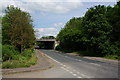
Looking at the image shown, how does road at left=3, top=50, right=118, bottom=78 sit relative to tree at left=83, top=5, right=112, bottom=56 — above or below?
below

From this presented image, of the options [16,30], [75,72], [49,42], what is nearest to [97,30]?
[16,30]

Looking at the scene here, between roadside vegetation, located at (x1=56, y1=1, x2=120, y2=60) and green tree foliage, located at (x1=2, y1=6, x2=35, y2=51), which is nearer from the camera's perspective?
green tree foliage, located at (x1=2, y1=6, x2=35, y2=51)

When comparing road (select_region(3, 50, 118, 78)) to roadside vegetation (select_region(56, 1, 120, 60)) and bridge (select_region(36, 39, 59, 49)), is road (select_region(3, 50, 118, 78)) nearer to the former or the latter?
roadside vegetation (select_region(56, 1, 120, 60))

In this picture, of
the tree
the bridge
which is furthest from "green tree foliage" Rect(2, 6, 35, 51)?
the bridge

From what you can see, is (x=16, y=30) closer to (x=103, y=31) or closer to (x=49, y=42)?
(x=103, y=31)

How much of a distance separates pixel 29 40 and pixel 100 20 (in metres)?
16.5

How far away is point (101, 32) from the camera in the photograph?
34125 mm

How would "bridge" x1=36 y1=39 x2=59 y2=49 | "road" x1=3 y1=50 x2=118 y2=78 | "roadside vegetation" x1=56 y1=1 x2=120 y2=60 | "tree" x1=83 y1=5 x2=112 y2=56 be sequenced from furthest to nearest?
"bridge" x1=36 y1=39 x2=59 y2=49, "tree" x1=83 y1=5 x2=112 y2=56, "roadside vegetation" x1=56 y1=1 x2=120 y2=60, "road" x1=3 y1=50 x2=118 y2=78

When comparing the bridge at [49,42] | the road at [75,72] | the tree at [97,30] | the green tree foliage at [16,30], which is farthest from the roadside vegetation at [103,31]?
the bridge at [49,42]

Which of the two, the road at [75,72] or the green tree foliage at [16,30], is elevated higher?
the green tree foliage at [16,30]

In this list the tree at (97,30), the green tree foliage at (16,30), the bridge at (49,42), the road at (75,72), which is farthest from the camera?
the bridge at (49,42)

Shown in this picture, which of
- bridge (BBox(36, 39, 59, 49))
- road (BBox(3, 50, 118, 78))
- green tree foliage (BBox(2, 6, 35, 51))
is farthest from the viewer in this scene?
bridge (BBox(36, 39, 59, 49))

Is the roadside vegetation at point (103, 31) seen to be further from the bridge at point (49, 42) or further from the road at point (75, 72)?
the bridge at point (49, 42)

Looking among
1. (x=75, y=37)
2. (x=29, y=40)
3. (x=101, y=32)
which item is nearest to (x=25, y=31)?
(x=29, y=40)
